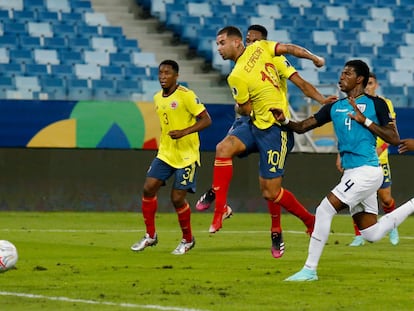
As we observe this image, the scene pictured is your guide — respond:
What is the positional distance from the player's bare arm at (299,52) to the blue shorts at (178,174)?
200 cm

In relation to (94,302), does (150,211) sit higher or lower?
lower

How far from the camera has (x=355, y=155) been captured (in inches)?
427

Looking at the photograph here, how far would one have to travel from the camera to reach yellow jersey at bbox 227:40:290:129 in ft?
43.9

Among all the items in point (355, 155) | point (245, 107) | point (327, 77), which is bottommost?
point (327, 77)

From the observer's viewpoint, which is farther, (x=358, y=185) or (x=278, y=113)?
(x=278, y=113)

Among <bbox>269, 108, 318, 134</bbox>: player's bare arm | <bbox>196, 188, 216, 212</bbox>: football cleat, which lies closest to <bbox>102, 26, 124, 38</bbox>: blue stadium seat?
<bbox>196, 188, 216, 212</bbox>: football cleat

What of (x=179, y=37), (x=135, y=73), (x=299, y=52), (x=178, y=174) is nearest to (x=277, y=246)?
(x=178, y=174)

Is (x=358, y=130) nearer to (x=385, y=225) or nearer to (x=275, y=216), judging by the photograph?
(x=385, y=225)

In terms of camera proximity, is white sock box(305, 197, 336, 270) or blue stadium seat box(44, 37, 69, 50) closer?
white sock box(305, 197, 336, 270)

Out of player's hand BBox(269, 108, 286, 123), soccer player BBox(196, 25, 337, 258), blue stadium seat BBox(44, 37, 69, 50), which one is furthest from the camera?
blue stadium seat BBox(44, 37, 69, 50)

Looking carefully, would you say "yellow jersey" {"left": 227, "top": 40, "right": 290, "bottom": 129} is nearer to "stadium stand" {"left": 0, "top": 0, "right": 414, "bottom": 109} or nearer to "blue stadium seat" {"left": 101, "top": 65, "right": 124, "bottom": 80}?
"stadium stand" {"left": 0, "top": 0, "right": 414, "bottom": 109}

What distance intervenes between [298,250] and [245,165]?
874cm

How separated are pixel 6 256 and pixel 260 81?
13.0 feet

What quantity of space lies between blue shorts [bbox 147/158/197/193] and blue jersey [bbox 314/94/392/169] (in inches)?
152
